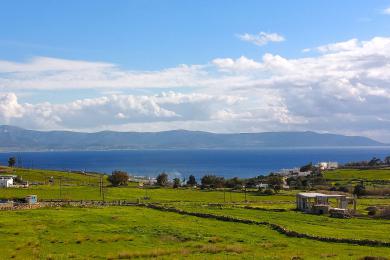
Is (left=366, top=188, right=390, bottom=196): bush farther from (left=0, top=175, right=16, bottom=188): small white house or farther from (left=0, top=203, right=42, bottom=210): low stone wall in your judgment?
(left=0, top=175, right=16, bottom=188): small white house

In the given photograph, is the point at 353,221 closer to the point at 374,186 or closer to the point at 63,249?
the point at 63,249

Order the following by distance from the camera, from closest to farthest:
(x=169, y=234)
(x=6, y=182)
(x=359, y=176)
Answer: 1. (x=169, y=234)
2. (x=6, y=182)
3. (x=359, y=176)

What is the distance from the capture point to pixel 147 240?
5406 centimetres

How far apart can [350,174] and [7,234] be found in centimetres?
15077

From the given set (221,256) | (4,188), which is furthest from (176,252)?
A: (4,188)

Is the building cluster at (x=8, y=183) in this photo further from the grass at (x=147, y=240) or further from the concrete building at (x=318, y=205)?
the concrete building at (x=318, y=205)

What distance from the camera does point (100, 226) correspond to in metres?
64.4

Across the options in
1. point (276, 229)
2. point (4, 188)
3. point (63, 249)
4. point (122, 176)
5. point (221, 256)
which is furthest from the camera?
point (122, 176)

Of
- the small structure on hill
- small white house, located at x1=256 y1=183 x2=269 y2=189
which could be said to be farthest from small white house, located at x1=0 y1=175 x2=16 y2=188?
the small structure on hill

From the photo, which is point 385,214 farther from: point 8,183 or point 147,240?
point 8,183

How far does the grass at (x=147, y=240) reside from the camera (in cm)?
4562

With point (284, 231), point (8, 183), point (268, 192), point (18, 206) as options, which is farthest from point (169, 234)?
point (8, 183)

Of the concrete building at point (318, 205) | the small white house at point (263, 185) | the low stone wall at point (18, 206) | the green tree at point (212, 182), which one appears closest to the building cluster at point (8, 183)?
the low stone wall at point (18, 206)

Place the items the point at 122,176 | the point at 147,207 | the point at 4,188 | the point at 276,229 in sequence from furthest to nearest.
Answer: the point at 122,176
the point at 4,188
the point at 147,207
the point at 276,229
